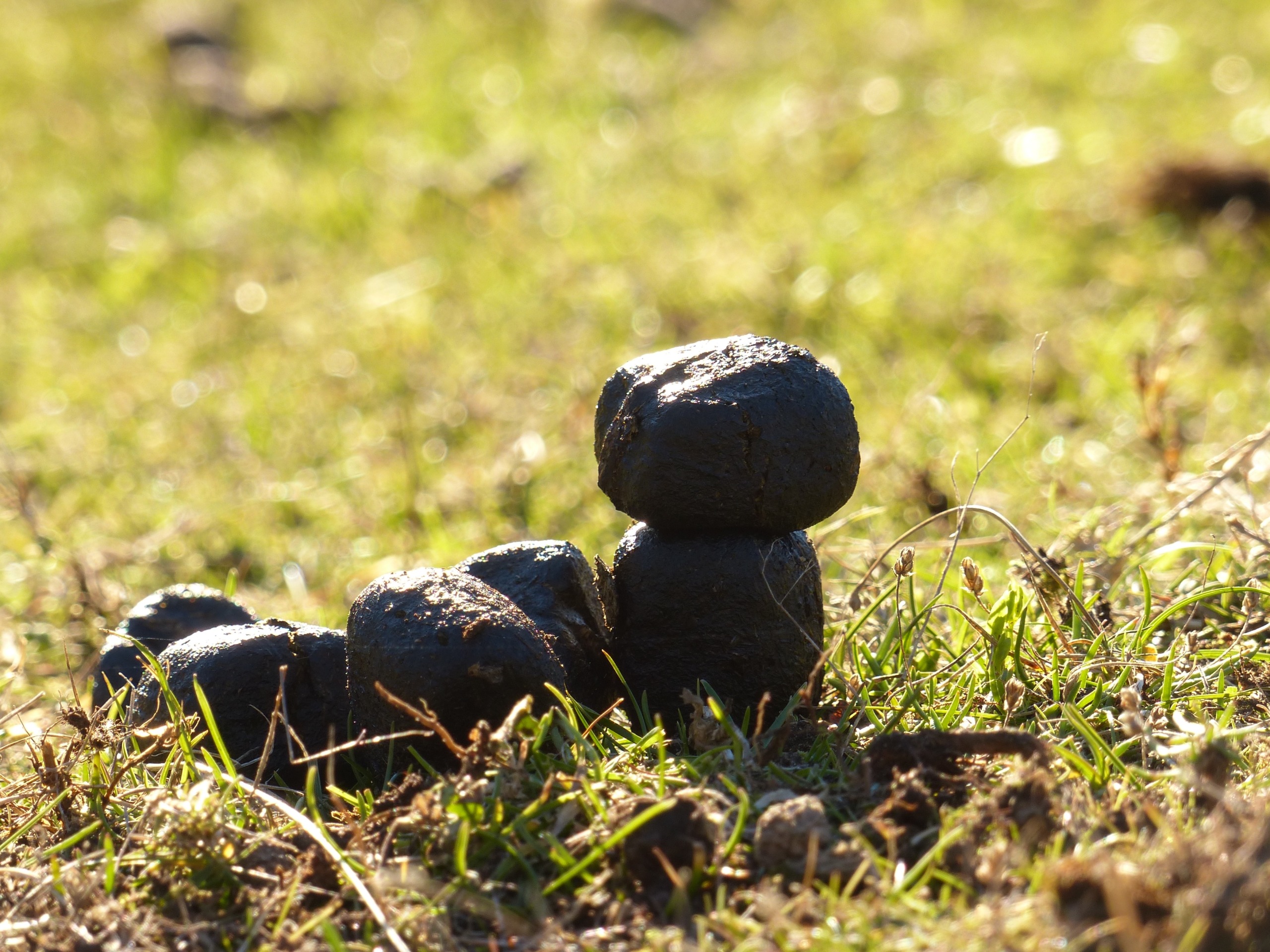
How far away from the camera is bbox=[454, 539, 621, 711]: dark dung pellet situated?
3.26 meters

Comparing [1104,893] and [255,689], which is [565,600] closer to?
[255,689]

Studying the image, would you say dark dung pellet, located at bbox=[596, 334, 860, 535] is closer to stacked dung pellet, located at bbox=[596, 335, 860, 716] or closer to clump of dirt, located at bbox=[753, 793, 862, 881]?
stacked dung pellet, located at bbox=[596, 335, 860, 716]

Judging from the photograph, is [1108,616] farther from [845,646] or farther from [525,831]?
[525,831]

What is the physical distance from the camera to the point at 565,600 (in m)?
3.30

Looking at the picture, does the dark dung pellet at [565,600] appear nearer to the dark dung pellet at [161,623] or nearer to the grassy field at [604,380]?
the grassy field at [604,380]

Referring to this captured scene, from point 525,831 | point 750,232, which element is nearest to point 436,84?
point 750,232

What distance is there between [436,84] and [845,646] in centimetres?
813

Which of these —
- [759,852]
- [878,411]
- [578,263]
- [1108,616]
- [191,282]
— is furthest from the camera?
[191,282]

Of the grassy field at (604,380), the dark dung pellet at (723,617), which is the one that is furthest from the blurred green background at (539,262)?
the dark dung pellet at (723,617)

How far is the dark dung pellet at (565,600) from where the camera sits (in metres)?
3.26

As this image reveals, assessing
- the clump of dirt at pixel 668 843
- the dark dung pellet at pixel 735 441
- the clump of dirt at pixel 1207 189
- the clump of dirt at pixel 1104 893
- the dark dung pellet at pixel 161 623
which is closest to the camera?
the clump of dirt at pixel 1104 893

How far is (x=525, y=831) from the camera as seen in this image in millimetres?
2760

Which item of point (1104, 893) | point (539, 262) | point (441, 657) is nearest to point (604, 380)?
point (539, 262)

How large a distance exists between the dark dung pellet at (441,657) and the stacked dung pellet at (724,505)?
0.35m
